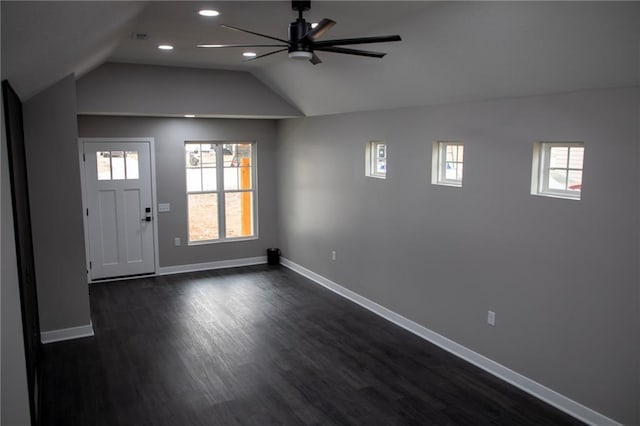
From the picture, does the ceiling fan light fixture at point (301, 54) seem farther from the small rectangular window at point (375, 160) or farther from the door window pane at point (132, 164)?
the door window pane at point (132, 164)

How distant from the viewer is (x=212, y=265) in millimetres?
8227

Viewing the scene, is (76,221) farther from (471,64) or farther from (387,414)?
(471,64)

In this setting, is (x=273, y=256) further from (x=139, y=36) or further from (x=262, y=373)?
(x=139, y=36)

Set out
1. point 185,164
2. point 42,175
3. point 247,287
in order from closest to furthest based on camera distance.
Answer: point 42,175, point 247,287, point 185,164

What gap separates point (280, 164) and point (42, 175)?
4057 millimetres

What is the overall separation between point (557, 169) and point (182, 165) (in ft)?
18.0

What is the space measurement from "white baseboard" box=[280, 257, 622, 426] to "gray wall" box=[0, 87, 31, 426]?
3.60m

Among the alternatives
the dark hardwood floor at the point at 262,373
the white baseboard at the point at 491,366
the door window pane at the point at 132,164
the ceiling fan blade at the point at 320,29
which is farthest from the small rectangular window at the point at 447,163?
Result: the door window pane at the point at 132,164

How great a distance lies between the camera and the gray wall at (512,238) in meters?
3.50

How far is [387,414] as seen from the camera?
3871 mm

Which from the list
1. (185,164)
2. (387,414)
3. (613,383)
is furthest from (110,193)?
(613,383)

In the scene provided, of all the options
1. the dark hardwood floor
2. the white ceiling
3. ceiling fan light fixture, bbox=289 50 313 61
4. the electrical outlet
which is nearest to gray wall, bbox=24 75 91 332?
the dark hardwood floor

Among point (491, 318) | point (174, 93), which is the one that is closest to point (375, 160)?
point (491, 318)

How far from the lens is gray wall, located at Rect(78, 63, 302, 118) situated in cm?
618
